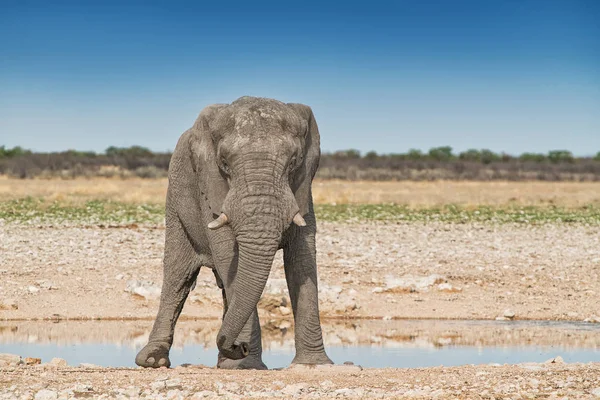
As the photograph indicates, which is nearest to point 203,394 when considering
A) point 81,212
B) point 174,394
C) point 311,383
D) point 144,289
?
point 174,394

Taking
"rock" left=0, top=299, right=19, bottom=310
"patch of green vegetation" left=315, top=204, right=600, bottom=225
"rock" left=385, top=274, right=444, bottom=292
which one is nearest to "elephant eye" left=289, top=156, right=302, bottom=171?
"rock" left=0, top=299, right=19, bottom=310

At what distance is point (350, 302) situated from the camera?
1551 centimetres

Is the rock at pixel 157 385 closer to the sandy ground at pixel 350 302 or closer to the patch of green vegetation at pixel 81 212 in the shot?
the sandy ground at pixel 350 302

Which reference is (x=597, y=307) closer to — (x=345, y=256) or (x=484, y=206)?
(x=345, y=256)

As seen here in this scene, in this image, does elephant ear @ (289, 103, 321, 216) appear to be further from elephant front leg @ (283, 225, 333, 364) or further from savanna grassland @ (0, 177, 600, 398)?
savanna grassland @ (0, 177, 600, 398)

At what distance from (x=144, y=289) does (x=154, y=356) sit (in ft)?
16.1

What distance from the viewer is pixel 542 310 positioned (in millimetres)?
15672

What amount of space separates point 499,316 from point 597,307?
1.59 metres

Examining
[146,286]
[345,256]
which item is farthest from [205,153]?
[345,256]

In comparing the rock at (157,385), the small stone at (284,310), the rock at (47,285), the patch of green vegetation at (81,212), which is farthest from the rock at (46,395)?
the patch of green vegetation at (81,212)

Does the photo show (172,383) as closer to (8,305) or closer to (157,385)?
(157,385)

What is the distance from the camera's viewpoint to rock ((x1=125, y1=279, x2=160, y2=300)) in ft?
51.4

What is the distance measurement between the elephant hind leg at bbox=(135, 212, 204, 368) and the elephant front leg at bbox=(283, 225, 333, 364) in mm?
1637

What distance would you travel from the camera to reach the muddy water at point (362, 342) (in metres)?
11.8
